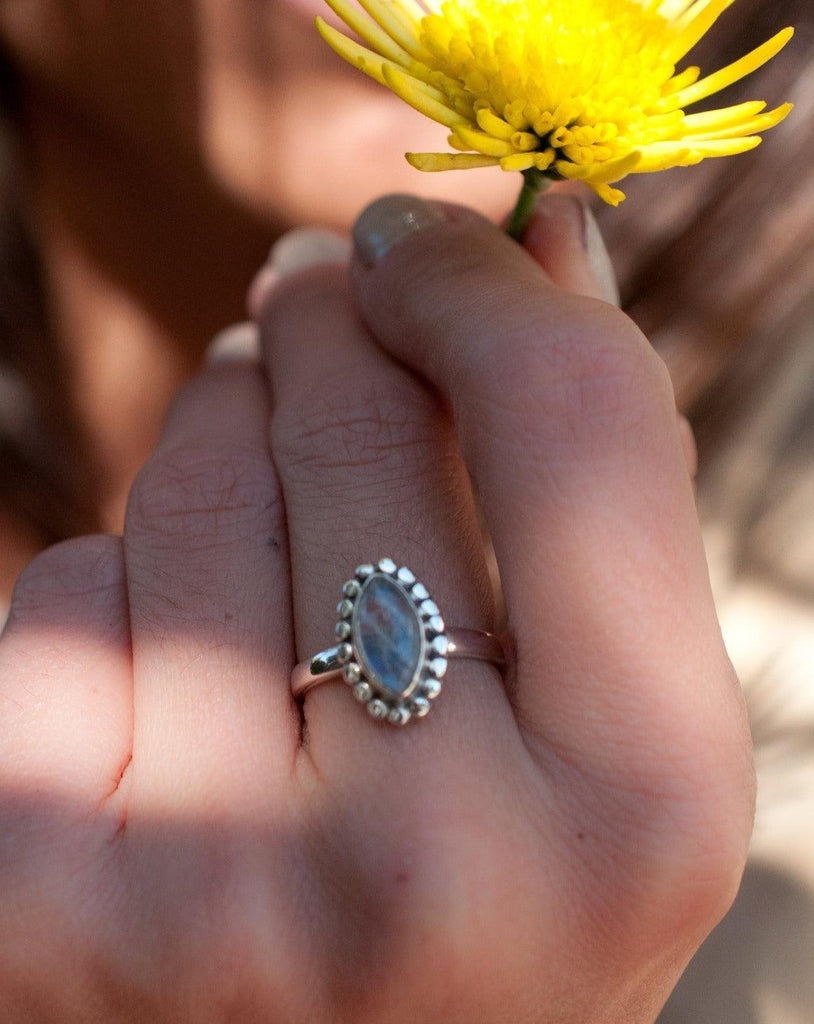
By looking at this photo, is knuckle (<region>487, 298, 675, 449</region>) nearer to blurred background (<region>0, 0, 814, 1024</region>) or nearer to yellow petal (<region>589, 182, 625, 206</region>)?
yellow petal (<region>589, 182, 625, 206</region>)

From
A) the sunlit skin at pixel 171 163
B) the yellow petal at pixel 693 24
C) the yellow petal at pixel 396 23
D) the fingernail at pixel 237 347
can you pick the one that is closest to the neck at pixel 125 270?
the sunlit skin at pixel 171 163

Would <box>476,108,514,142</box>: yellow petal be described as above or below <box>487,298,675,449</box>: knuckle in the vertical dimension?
above

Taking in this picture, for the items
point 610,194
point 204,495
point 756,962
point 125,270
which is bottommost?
point 756,962

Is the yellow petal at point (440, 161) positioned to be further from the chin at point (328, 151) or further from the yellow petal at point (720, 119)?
the chin at point (328, 151)

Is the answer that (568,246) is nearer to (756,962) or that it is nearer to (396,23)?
(396,23)

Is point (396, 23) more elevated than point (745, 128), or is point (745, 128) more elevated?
point (396, 23)

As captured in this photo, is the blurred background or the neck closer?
the blurred background

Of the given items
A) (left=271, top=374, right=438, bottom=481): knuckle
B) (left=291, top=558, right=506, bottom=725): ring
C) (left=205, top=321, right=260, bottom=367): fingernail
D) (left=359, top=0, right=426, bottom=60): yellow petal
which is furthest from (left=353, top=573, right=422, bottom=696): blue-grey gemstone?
A: (left=205, top=321, right=260, bottom=367): fingernail

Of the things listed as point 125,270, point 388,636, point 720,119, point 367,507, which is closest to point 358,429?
point 367,507
